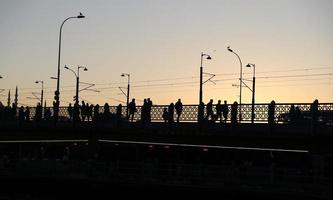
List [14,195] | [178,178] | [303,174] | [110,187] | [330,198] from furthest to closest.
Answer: [14,195], [110,187], [178,178], [303,174], [330,198]

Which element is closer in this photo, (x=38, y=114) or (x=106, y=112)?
(x=106, y=112)

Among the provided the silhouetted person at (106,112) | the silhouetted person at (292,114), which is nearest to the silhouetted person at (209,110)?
the silhouetted person at (292,114)

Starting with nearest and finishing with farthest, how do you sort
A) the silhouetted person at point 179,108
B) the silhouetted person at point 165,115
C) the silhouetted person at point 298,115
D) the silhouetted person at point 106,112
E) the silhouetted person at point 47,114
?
the silhouetted person at point 298,115, the silhouetted person at point 179,108, the silhouetted person at point 165,115, the silhouetted person at point 106,112, the silhouetted person at point 47,114

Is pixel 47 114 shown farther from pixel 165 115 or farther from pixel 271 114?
pixel 271 114

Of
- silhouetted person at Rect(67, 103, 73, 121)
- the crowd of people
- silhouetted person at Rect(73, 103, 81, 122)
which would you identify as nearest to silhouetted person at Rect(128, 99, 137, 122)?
the crowd of people

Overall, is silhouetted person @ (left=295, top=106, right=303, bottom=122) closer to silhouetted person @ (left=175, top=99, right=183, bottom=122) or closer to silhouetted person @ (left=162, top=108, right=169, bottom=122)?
silhouetted person @ (left=175, top=99, right=183, bottom=122)

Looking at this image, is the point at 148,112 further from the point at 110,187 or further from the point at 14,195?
the point at 14,195

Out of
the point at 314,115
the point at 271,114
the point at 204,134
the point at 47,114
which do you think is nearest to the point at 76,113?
the point at 47,114

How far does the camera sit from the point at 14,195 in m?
46.5

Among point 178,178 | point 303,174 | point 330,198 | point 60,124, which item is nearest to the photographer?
point 330,198

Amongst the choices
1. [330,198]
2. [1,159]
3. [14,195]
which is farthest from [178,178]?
[1,159]

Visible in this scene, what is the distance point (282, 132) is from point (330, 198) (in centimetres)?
646

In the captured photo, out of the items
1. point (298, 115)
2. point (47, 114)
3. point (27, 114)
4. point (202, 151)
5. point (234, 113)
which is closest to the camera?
point (298, 115)

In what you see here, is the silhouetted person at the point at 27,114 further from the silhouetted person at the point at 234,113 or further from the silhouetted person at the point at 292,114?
the silhouetted person at the point at 292,114
